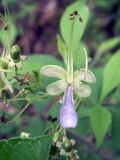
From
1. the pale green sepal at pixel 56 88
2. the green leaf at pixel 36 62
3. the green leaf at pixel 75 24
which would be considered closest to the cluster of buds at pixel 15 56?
the pale green sepal at pixel 56 88

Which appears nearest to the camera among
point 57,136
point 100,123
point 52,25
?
point 57,136

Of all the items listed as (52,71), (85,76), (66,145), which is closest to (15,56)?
(52,71)

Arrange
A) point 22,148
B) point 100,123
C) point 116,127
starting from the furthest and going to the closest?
point 116,127
point 100,123
point 22,148

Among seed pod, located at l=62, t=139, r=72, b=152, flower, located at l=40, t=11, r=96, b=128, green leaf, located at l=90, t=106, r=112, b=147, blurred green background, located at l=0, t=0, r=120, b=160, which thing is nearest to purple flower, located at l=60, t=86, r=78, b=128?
flower, located at l=40, t=11, r=96, b=128

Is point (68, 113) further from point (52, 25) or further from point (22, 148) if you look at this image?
point (52, 25)

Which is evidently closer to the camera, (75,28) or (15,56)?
(15,56)

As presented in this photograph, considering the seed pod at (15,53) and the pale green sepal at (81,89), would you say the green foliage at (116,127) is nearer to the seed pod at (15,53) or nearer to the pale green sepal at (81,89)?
the pale green sepal at (81,89)

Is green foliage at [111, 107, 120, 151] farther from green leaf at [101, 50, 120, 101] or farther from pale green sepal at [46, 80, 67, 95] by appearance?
pale green sepal at [46, 80, 67, 95]
